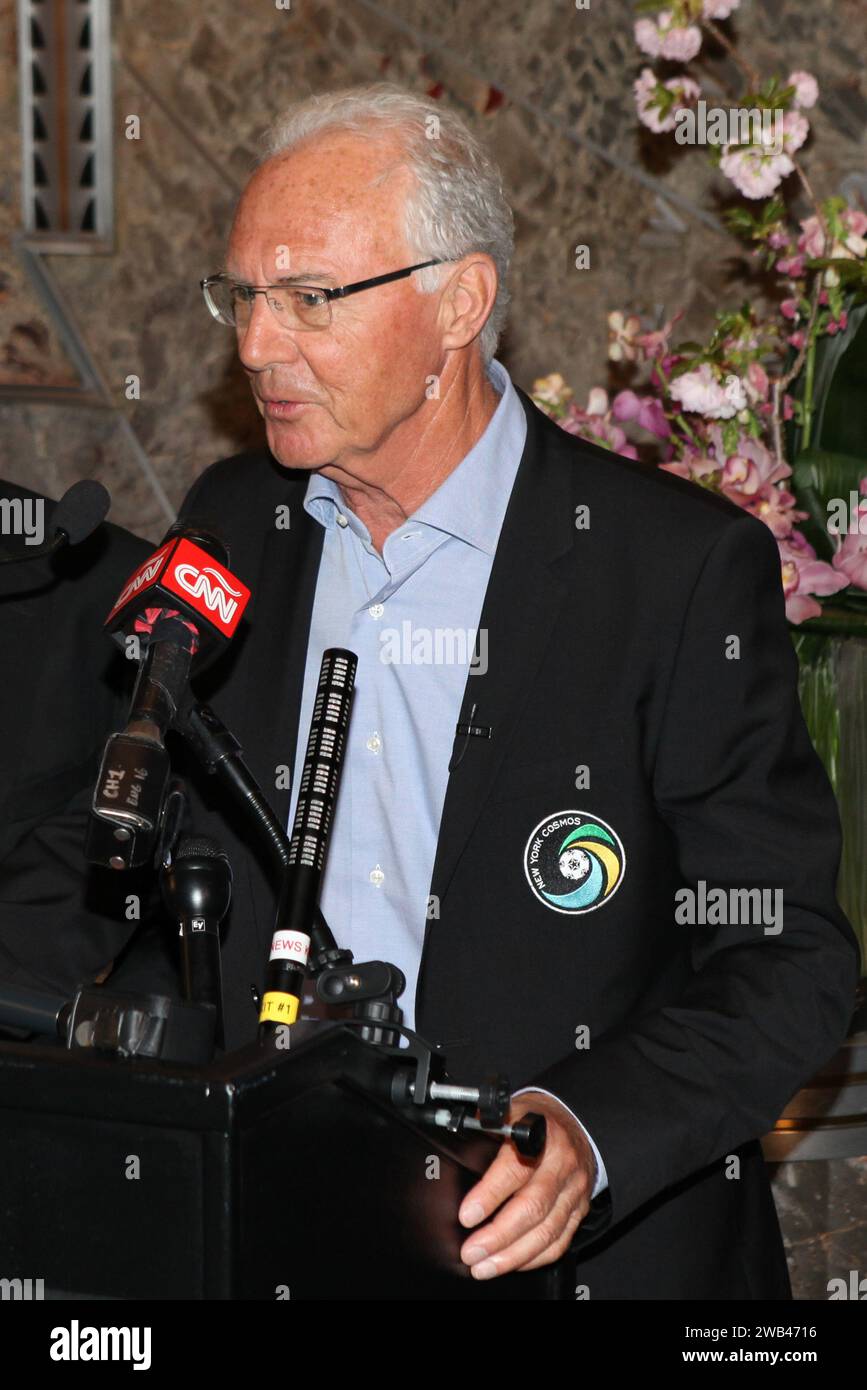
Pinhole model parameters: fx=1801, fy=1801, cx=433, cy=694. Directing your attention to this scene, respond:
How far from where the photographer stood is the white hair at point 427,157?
1.74 metres

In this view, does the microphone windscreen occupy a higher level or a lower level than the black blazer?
higher

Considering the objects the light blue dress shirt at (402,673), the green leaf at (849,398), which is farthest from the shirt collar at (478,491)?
the green leaf at (849,398)

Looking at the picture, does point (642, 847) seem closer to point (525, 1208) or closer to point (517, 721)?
point (517, 721)

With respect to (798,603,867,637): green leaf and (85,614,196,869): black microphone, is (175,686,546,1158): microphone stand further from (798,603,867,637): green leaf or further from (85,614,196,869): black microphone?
(798,603,867,637): green leaf

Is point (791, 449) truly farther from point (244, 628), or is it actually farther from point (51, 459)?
point (51, 459)

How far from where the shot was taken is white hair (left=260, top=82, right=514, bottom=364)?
174cm

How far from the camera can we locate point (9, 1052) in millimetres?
998

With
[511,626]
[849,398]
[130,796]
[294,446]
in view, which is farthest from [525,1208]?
[849,398]

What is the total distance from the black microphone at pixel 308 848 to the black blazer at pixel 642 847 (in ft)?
1.57

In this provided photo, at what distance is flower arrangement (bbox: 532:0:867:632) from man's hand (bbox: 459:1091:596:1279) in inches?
38.6

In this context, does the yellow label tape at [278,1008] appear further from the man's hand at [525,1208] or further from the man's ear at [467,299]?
the man's ear at [467,299]

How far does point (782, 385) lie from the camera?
227 centimetres

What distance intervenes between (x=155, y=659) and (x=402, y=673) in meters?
0.60

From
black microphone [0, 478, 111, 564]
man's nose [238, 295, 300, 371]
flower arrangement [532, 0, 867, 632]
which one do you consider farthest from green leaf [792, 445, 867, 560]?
black microphone [0, 478, 111, 564]
